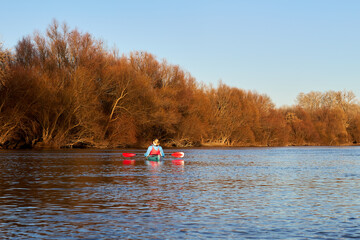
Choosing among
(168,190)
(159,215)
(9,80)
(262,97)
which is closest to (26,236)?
(159,215)

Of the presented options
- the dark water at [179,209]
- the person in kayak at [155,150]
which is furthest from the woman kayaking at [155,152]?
the dark water at [179,209]

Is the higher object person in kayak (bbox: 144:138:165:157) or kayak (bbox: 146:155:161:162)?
person in kayak (bbox: 144:138:165:157)

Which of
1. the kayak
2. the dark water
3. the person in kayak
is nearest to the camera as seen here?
the dark water

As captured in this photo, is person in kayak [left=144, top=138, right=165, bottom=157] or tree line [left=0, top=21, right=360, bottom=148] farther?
tree line [left=0, top=21, right=360, bottom=148]

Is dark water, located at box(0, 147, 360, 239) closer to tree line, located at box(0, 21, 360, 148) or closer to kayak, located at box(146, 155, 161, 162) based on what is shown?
kayak, located at box(146, 155, 161, 162)

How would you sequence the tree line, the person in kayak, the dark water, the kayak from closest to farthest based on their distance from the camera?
the dark water, the kayak, the person in kayak, the tree line

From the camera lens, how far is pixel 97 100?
68375 mm

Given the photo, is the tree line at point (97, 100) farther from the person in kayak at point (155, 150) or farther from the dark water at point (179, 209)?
the dark water at point (179, 209)

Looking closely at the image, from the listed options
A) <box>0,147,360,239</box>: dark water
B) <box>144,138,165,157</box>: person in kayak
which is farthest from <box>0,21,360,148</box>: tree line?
<box>0,147,360,239</box>: dark water

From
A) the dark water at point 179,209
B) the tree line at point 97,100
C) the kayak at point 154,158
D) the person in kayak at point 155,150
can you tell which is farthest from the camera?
the tree line at point 97,100

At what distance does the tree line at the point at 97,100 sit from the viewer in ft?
199

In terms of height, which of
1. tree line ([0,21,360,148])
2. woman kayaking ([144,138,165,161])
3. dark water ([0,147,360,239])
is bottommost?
dark water ([0,147,360,239])

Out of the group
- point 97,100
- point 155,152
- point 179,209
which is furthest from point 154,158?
point 97,100

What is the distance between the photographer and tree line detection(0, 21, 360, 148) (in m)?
60.6
